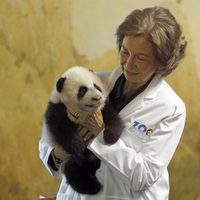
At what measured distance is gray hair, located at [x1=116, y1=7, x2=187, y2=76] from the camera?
1.23m

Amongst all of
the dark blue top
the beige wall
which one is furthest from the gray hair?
the beige wall

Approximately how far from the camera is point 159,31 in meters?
1.23

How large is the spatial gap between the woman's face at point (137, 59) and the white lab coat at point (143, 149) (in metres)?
0.07

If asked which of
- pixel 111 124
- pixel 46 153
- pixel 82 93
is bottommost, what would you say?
pixel 46 153

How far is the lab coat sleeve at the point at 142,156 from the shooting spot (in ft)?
3.96

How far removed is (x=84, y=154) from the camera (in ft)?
4.22

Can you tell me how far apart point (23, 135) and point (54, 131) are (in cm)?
78

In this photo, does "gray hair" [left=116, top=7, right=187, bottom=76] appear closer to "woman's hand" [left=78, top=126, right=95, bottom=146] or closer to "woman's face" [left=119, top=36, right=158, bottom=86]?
"woman's face" [left=119, top=36, right=158, bottom=86]

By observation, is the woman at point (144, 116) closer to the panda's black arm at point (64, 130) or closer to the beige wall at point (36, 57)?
the panda's black arm at point (64, 130)

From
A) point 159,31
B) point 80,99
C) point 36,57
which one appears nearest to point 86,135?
point 80,99

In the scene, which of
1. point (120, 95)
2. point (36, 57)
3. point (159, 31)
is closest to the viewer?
point (159, 31)

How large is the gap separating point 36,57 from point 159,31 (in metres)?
0.89

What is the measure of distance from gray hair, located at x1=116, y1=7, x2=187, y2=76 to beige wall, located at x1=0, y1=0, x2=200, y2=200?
778 millimetres

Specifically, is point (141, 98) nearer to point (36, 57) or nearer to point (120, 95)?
point (120, 95)
